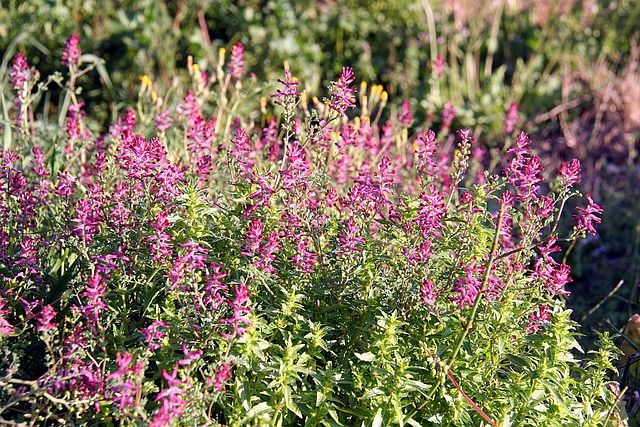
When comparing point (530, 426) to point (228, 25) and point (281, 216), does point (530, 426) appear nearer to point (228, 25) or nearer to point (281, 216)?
point (281, 216)

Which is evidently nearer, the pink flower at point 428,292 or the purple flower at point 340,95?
the pink flower at point 428,292

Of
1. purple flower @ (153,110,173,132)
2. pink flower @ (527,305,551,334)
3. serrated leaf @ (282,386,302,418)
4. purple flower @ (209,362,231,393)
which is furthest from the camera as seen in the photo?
purple flower @ (153,110,173,132)

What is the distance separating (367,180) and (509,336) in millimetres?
719

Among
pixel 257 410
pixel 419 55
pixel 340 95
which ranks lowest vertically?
pixel 419 55

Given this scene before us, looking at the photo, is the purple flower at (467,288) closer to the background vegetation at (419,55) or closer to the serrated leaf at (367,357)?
the serrated leaf at (367,357)

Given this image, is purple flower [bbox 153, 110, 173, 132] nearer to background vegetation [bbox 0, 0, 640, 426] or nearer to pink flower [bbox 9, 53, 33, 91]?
pink flower [bbox 9, 53, 33, 91]

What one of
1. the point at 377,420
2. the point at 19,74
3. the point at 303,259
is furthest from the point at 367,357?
the point at 19,74

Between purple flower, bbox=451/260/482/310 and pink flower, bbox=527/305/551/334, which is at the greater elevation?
purple flower, bbox=451/260/482/310

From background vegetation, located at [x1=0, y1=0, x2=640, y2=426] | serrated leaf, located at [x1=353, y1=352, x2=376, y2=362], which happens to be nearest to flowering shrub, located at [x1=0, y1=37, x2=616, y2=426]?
serrated leaf, located at [x1=353, y1=352, x2=376, y2=362]

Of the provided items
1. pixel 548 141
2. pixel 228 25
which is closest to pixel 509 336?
pixel 548 141

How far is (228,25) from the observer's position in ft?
23.9

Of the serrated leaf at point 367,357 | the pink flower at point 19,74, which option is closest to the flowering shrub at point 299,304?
the serrated leaf at point 367,357

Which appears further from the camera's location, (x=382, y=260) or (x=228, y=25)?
(x=228, y=25)

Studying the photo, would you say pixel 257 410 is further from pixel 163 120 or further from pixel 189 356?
pixel 163 120
